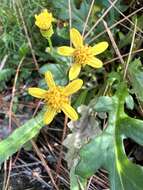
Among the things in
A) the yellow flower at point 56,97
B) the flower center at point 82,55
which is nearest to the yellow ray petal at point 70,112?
the yellow flower at point 56,97

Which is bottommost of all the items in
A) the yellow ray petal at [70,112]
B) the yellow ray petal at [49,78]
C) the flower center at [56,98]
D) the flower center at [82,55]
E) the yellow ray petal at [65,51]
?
the yellow ray petal at [70,112]

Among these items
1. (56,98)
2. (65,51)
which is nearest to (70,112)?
(56,98)

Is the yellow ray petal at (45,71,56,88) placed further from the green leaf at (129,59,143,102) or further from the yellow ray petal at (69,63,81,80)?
the green leaf at (129,59,143,102)

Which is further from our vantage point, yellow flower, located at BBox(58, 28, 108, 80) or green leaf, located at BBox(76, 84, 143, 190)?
yellow flower, located at BBox(58, 28, 108, 80)

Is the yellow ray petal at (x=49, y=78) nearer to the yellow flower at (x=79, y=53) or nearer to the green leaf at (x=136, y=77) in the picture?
the yellow flower at (x=79, y=53)

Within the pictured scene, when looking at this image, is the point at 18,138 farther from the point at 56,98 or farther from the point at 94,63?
the point at 94,63

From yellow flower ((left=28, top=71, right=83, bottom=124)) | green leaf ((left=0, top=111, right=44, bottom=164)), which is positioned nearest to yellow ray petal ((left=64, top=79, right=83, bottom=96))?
yellow flower ((left=28, top=71, right=83, bottom=124))

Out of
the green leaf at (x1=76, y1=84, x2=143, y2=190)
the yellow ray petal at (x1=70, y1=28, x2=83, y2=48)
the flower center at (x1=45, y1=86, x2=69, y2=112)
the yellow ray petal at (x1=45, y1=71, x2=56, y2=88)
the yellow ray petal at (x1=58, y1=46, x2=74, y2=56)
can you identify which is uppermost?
the yellow ray petal at (x1=70, y1=28, x2=83, y2=48)

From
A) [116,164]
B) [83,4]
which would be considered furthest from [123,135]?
[83,4]

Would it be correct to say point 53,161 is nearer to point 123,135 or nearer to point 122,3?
point 123,135
